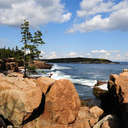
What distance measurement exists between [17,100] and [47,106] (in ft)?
8.80

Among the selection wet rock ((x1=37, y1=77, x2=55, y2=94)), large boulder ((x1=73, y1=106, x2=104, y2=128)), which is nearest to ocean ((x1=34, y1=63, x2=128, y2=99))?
large boulder ((x1=73, y1=106, x2=104, y2=128))

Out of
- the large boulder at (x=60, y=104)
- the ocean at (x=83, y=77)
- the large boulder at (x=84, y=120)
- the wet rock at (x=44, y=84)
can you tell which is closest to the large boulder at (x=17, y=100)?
the large boulder at (x=60, y=104)

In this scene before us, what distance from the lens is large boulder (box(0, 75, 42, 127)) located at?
33.2 ft

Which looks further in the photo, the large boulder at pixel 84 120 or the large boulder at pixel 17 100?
the large boulder at pixel 84 120

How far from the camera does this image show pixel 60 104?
38.7 ft

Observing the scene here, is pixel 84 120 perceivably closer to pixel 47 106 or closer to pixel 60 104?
pixel 60 104

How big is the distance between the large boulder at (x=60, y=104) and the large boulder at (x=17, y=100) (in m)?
1.16

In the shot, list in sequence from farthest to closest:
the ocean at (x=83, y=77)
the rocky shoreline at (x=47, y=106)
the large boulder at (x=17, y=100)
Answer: the ocean at (x=83, y=77) < the rocky shoreline at (x=47, y=106) < the large boulder at (x=17, y=100)

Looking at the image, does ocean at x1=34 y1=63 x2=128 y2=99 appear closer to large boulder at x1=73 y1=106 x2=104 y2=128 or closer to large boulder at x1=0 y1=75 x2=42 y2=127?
large boulder at x1=73 y1=106 x2=104 y2=128

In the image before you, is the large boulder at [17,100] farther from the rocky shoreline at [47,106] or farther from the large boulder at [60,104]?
the large boulder at [60,104]

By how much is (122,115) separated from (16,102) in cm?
860

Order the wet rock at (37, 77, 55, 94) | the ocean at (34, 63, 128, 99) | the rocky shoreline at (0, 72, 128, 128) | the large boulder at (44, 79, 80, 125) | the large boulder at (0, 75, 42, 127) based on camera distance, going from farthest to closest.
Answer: the ocean at (34, 63, 128, 99) → the wet rock at (37, 77, 55, 94) → the large boulder at (44, 79, 80, 125) → the rocky shoreline at (0, 72, 128, 128) → the large boulder at (0, 75, 42, 127)

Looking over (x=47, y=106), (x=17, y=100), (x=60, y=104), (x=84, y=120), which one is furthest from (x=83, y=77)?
(x=17, y=100)

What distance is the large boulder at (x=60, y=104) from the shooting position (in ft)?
38.0
